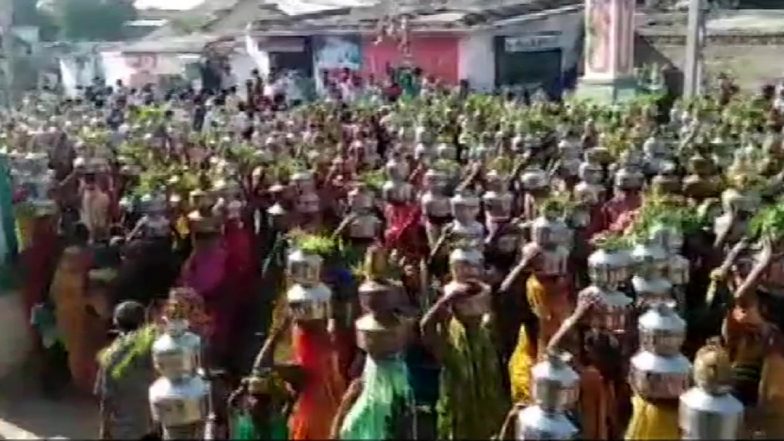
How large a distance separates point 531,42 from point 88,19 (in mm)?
20485

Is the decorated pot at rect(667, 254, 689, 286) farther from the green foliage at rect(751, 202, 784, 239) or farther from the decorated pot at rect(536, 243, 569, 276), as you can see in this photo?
the decorated pot at rect(536, 243, 569, 276)

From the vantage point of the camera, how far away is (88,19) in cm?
3750

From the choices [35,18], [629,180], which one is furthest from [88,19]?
[629,180]

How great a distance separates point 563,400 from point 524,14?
65.7 ft

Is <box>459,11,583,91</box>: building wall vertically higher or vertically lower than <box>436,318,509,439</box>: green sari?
higher

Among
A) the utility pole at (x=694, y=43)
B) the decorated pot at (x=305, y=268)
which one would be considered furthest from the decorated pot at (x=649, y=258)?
the utility pole at (x=694, y=43)

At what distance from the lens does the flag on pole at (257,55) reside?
23.7 m

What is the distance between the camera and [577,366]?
13.5 ft

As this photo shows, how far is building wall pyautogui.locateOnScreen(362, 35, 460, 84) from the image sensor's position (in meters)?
21.5

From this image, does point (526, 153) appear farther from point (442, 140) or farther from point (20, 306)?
point (20, 306)

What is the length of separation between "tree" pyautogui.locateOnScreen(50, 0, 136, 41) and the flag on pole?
1359 centimetres

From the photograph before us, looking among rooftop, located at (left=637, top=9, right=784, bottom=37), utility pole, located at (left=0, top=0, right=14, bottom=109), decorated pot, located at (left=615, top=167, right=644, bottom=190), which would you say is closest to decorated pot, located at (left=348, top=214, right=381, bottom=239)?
decorated pot, located at (left=615, top=167, right=644, bottom=190)

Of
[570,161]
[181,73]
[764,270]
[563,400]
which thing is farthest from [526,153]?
[181,73]

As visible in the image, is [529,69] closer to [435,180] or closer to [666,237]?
[435,180]
